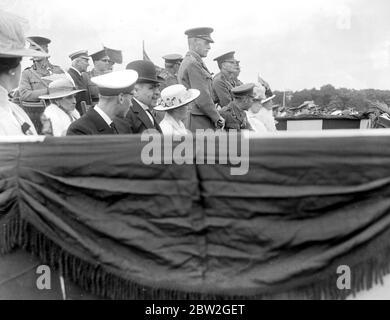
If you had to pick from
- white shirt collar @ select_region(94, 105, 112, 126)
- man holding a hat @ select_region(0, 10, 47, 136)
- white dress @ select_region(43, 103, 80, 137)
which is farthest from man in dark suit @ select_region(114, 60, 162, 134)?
man holding a hat @ select_region(0, 10, 47, 136)

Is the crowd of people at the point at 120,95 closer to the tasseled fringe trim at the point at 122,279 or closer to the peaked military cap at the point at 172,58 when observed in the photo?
the peaked military cap at the point at 172,58

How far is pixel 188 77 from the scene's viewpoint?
18.7 ft

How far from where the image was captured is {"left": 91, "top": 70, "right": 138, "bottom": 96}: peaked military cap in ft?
11.1

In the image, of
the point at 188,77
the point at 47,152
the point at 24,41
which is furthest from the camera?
the point at 188,77

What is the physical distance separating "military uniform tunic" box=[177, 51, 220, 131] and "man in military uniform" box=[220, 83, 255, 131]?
0.30m

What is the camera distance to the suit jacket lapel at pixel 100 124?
10.5 ft

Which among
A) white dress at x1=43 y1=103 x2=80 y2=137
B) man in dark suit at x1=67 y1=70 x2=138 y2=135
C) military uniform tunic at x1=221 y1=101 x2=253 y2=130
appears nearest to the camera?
man in dark suit at x1=67 y1=70 x2=138 y2=135

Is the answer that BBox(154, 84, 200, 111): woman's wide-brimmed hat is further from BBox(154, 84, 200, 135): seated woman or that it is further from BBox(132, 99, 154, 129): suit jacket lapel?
BBox(132, 99, 154, 129): suit jacket lapel

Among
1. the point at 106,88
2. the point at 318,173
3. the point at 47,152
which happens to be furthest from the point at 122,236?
the point at 106,88

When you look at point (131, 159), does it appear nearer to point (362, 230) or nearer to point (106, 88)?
point (362, 230)

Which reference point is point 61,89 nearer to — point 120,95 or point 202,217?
point 120,95

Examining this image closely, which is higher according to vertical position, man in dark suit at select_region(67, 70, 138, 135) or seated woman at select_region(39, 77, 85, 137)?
man in dark suit at select_region(67, 70, 138, 135)

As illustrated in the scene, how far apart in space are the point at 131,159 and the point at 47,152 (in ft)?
1.28

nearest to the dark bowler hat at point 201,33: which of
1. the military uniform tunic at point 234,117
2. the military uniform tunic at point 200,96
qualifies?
the military uniform tunic at point 200,96
